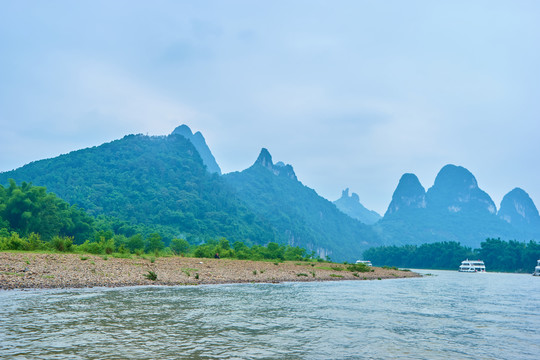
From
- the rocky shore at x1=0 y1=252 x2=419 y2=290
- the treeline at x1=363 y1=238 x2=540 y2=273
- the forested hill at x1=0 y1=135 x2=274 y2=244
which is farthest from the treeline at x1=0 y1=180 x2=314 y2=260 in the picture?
the treeline at x1=363 y1=238 x2=540 y2=273

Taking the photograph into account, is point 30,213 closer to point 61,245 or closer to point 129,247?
point 129,247

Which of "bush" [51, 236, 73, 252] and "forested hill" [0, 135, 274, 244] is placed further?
"forested hill" [0, 135, 274, 244]

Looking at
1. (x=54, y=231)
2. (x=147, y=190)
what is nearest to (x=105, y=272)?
(x=54, y=231)

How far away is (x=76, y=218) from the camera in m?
63.7

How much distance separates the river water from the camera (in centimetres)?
1017

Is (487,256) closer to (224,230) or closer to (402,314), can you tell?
(224,230)

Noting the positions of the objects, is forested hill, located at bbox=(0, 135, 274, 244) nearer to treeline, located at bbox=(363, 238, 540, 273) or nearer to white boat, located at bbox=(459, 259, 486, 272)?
treeline, located at bbox=(363, 238, 540, 273)

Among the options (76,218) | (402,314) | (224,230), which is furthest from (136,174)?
(402,314)

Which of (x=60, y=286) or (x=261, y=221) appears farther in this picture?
(x=261, y=221)

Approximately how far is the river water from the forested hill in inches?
3449

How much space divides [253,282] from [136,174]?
429ft

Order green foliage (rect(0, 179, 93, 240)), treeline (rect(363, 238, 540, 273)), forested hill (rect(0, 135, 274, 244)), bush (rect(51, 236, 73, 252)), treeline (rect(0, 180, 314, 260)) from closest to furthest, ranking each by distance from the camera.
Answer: bush (rect(51, 236, 73, 252)) → treeline (rect(0, 180, 314, 260)) → green foliage (rect(0, 179, 93, 240)) → forested hill (rect(0, 135, 274, 244)) → treeline (rect(363, 238, 540, 273))

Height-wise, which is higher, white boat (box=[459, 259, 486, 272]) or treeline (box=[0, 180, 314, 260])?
treeline (box=[0, 180, 314, 260])

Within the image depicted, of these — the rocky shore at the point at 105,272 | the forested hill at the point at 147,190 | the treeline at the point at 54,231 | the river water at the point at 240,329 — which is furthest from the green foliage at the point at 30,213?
the forested hill at the point at 147,190
